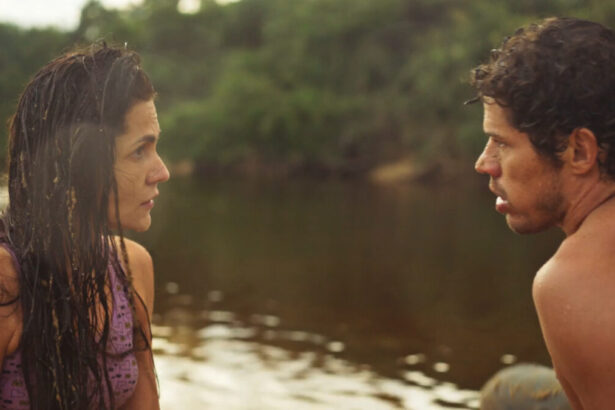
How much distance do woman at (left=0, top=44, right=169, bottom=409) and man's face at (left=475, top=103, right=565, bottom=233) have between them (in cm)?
106

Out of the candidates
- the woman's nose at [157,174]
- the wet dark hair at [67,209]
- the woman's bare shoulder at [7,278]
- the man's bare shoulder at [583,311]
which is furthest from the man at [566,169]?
the woman's bare shoulder at [7,278]

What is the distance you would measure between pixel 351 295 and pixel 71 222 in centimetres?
799

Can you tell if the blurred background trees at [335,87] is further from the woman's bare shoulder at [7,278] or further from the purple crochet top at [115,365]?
the woman's bare shoulder at [7,278]

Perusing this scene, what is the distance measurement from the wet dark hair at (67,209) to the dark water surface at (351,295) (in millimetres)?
3587

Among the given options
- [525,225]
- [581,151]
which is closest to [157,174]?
[525,225]

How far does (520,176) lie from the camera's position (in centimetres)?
248

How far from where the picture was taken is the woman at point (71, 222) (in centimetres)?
240

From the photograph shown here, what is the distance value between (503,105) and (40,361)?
5.08 feet

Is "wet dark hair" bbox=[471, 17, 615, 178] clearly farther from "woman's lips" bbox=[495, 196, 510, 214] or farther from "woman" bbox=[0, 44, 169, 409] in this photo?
"woman" bbox=[0, 44, 169, 409]

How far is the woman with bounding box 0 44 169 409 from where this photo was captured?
240cm

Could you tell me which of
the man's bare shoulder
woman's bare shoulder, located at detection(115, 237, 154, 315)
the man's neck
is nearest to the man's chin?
the man's neck

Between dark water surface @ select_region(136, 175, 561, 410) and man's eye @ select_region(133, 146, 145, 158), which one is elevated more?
dark water surface @ select_region(136, 175, 561, 410)

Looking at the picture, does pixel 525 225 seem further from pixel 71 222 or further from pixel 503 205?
pixel 71 222

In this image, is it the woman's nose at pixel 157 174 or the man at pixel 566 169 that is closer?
Result: the man at pixel 566 169
